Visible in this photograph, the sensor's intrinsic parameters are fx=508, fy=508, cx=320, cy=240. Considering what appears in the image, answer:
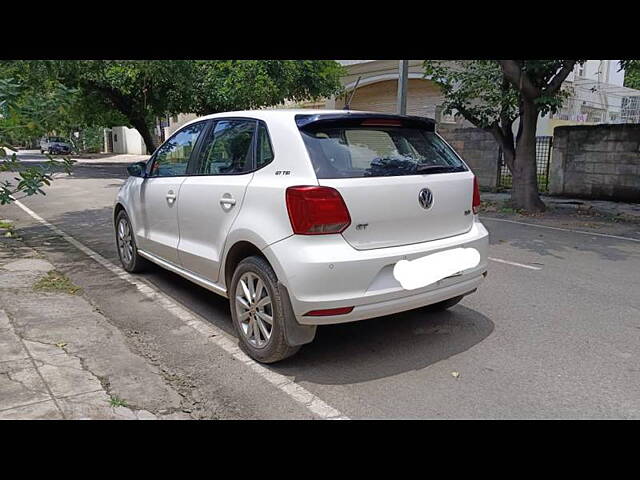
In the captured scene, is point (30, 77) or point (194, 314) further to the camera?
point (30, 77)

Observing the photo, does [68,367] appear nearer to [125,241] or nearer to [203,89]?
[125,241]

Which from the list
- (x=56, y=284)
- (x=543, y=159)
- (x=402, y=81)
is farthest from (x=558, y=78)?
(x=56, y=284)

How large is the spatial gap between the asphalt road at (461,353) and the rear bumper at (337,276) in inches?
19.7

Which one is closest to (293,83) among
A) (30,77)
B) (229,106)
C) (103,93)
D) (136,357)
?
(229,106)

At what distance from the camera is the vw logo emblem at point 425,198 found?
353 centimetres

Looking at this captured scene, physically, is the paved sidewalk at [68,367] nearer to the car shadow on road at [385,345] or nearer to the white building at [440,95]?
the car shadow on road at [385,345]

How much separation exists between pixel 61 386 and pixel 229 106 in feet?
63.4

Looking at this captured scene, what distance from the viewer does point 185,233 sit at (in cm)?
448

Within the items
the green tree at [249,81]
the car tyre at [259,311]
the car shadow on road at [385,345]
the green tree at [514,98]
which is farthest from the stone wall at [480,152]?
the car tyre at [259,311]

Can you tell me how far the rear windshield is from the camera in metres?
3.36

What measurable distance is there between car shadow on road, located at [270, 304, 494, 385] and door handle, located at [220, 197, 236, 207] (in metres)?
1.22

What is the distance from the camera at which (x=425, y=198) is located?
3.56 meters

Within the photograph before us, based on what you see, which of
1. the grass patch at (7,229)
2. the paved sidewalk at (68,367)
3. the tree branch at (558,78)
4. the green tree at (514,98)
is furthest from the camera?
the green tree at (514,98)
